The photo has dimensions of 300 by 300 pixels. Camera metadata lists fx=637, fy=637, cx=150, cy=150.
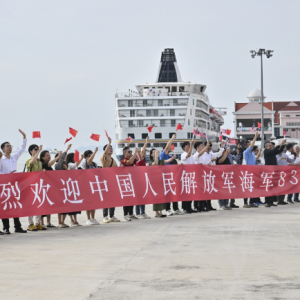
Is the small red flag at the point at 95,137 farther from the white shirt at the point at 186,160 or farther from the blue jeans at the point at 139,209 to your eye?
the blue jeans at the point at 139,209

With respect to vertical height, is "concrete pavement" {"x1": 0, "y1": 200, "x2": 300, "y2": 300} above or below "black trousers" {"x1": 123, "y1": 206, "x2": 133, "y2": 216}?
below

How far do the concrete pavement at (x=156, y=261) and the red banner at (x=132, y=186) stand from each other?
745mm

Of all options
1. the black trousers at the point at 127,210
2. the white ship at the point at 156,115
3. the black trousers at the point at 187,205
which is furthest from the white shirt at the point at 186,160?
the white ship at the point at 156,115

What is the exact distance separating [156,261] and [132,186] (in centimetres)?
604

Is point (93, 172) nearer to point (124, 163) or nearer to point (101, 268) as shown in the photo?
point (124, 163)

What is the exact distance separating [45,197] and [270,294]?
23.1ft

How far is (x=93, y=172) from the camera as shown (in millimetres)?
12930

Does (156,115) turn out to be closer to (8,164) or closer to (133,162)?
(133,162)

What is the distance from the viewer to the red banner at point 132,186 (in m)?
11.7

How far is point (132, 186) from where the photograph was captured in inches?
535

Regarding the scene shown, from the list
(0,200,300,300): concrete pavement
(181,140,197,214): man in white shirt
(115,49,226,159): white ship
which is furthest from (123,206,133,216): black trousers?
(115,49,226,159): white ship

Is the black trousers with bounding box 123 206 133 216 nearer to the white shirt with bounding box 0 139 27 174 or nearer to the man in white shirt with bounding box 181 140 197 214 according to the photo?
the man in white shirt with bounding box 181 140 197 214

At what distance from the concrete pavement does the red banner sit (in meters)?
0.74

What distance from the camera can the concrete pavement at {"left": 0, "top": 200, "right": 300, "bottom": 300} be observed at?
5867mm
